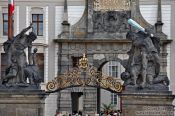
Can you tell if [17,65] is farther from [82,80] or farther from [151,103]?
[151,103]

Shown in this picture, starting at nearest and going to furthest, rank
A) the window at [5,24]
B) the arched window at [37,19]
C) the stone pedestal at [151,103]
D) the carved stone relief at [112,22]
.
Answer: the stone pedestal at [151,103], the carved stone relief at [112,22], the arched window at [37,19], the window at [5,24]

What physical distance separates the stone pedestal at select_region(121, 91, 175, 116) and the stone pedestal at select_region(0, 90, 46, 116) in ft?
12.1

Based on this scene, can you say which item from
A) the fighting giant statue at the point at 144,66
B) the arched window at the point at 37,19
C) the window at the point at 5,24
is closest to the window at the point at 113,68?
the arched window at the point at 37,19

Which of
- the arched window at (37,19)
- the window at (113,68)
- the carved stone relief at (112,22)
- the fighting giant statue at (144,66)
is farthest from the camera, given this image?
the window at (113,68)

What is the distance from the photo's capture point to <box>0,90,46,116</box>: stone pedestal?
2844cm

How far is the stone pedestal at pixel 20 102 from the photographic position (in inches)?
1120

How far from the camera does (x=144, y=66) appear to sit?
91.0 feet

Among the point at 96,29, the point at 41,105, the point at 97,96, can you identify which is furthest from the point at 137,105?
the point at 96,29

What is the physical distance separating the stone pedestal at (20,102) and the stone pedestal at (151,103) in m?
3.68

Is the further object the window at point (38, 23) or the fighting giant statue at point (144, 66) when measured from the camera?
the window at point (38, 23)

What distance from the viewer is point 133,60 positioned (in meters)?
28.2

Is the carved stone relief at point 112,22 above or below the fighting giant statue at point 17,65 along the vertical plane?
above

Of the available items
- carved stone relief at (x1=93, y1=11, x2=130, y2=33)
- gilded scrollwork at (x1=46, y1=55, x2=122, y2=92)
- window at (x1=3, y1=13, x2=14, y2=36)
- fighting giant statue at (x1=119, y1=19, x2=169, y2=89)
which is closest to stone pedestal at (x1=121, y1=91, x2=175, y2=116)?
fighting giant statue at (x1=119, y1=19, x2=169, y2=89)

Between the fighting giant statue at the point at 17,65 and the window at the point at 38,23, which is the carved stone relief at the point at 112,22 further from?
the fighting giant statue at the point at 17,65
